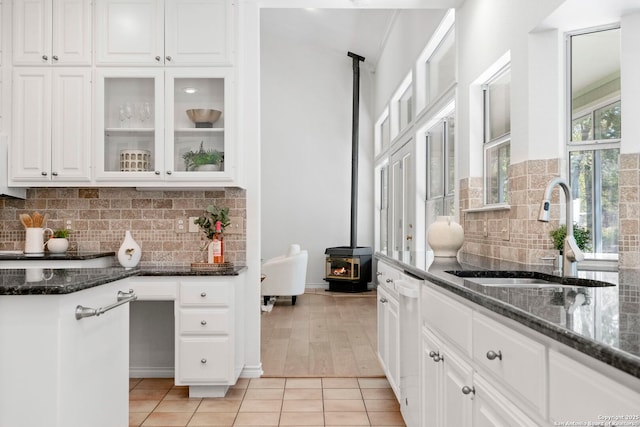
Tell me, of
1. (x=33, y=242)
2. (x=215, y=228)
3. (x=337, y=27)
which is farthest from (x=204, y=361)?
(x=337, y=27)

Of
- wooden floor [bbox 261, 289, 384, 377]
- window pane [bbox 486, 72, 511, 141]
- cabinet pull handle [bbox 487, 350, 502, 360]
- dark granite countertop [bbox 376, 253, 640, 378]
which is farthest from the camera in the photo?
wooden floor [bbox 261, 289, 384, 377]

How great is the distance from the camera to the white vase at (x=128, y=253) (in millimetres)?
3732

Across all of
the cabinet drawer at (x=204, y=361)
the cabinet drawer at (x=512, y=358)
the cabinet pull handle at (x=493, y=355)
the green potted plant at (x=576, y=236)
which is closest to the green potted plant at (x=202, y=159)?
the cabinet drawer at (x=204, y=361)

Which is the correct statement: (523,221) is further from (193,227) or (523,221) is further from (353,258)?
(353,258)

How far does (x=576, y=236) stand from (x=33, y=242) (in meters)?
3.39

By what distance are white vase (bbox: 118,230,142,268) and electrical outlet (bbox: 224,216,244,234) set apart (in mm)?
621

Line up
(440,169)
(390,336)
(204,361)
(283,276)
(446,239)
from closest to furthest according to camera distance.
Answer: (446,239), (390,336), (204,361), (440,169), (283,276)

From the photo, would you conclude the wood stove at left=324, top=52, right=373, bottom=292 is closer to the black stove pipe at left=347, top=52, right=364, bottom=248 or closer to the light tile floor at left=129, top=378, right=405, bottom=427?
the black stove pipe at left=347, top=52, right=364, bottom=248

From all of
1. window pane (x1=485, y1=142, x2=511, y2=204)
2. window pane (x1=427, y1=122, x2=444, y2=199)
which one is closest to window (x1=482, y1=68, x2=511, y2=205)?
window pane (x1=485, y1=142, x2=511, y2=204)

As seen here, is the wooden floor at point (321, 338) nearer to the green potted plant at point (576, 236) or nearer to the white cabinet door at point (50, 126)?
the green potted plant at point (576, 236)

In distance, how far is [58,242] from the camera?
150 inches

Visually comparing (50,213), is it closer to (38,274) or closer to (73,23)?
(73,23)

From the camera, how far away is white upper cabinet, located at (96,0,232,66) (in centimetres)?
367

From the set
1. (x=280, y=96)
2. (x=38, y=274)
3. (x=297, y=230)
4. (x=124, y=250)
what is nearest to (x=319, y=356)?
(x=124, y=250)
